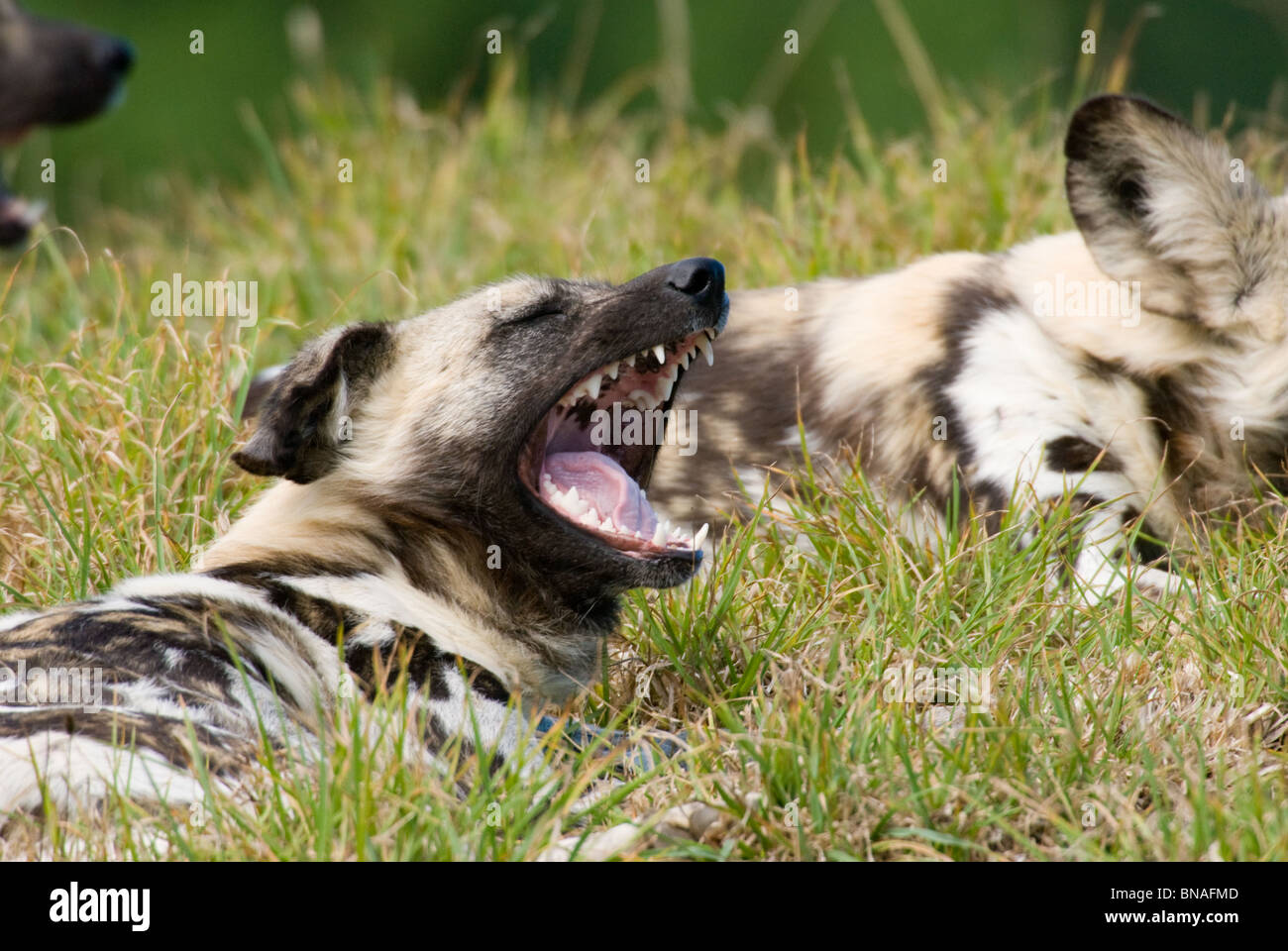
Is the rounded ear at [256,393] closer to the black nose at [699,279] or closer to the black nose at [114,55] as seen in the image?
the black nose at [699,279]

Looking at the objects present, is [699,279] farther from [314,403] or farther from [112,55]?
[112,55]

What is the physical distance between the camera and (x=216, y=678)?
2.41 meters

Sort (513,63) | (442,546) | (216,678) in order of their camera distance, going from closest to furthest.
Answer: (216,678), (442,546), (513,63)

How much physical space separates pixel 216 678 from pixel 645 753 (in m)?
0.66

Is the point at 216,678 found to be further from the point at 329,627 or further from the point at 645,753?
the point at 645,753

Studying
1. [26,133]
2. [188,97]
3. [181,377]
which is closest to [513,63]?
[26,133]

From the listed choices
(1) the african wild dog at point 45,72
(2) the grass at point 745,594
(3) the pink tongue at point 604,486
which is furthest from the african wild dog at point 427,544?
(1) the african wild dog at point 45,72

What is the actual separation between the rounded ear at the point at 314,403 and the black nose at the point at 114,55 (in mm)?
4273

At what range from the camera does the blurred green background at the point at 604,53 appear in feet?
41.8

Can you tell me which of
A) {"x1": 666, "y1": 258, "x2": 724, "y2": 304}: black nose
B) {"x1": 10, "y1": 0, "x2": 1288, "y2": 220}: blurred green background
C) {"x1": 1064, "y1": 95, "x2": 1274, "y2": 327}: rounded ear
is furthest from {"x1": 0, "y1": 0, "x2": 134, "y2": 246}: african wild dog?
{"x1": 10, "y1": 0, "x2": 1288, "y2": 220}: blurred green background

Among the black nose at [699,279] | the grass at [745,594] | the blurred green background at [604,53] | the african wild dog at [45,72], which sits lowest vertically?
the grass at [745,594]

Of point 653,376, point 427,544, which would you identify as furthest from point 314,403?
point 653,376

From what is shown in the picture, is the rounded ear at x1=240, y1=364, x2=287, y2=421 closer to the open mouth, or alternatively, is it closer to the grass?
the grass

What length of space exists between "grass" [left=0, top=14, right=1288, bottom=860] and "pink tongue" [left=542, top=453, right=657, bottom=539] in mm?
155
